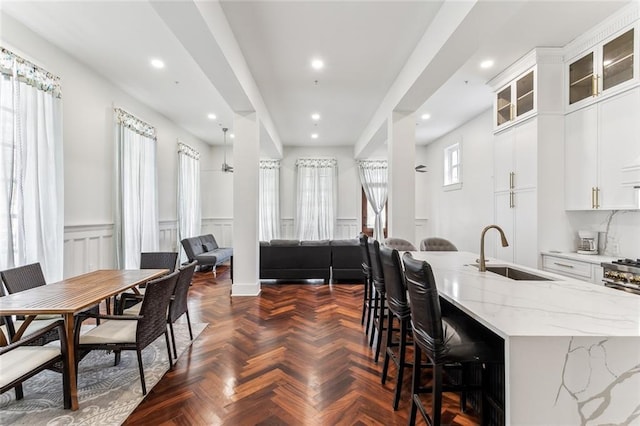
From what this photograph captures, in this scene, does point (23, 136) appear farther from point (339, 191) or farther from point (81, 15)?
point (339, 191)

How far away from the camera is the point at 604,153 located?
278cm

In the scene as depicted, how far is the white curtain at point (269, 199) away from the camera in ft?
24.8

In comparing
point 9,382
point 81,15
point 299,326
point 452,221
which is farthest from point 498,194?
point 81,15

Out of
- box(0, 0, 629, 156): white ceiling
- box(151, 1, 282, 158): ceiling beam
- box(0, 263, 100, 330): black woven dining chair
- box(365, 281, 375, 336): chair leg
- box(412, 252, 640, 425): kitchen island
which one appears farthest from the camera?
box(365, 281, 375, 336): chair leg

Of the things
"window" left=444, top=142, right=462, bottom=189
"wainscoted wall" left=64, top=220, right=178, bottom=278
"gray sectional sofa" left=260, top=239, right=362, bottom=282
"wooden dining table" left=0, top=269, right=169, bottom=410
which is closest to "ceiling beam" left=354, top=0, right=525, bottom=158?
"gray sectional sofa" left=260, top=239, right=362, bottom=282

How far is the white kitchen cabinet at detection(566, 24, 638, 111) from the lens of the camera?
2.49m

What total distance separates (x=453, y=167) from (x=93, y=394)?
7.05m

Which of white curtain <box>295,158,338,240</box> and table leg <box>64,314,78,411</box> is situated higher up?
white curtain <box>295,158,338,240</box>

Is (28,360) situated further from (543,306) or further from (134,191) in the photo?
(134,191)

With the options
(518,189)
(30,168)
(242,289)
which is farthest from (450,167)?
(30,168)

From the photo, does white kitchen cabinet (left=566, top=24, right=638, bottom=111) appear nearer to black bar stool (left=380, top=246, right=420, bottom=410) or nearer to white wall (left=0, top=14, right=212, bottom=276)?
black bar stool (left=380, top=246, right=420, bottom=410)

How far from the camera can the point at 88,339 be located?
192cm

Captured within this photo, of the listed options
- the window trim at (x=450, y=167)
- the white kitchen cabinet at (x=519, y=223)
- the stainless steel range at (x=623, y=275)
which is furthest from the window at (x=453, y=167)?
the stainless steel range at (x=623, y=275)

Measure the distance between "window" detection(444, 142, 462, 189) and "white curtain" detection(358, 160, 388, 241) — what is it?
163 cm
